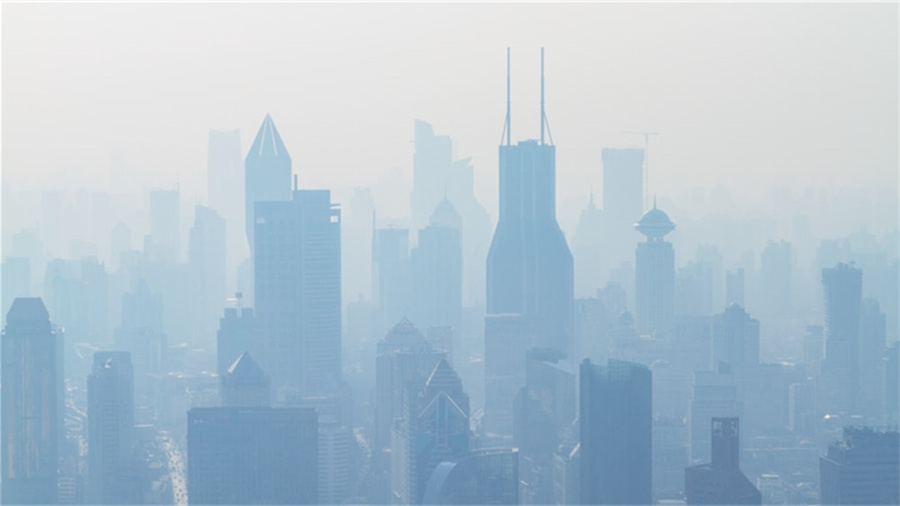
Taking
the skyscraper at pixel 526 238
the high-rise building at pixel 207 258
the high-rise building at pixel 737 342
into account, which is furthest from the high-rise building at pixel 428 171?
the high-rise building at pixel 737 342

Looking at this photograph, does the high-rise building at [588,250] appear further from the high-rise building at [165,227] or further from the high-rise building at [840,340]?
the high-rise building at [165,227]

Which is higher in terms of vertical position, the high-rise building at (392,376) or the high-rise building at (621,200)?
the high-rise building at (621,200)

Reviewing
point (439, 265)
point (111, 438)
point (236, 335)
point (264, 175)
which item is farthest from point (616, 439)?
point (264, 175)

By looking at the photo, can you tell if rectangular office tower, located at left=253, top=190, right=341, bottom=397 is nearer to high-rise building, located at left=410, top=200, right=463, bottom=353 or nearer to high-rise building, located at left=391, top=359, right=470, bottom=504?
high-rise building, located at left=410, top=200, right=463, bottom=353

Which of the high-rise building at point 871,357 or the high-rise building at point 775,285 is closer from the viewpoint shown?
the high-rise building at point 871,357

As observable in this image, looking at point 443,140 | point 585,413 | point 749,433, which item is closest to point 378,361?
point 443,140

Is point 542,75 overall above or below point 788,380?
above

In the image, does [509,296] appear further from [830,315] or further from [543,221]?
[830,315]
